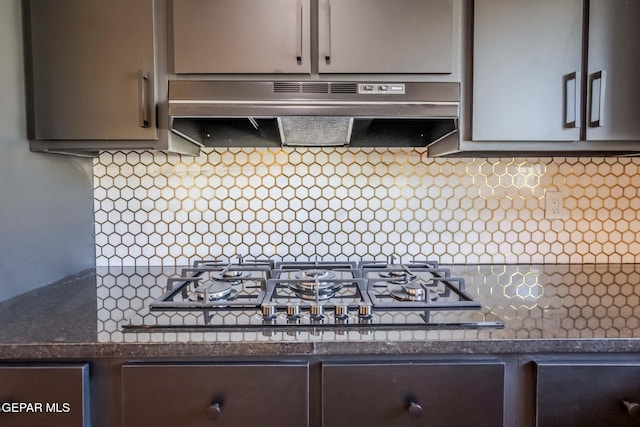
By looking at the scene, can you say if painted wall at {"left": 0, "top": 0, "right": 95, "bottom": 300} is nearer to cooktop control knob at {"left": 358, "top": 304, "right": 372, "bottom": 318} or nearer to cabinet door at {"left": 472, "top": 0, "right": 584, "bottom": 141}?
cooktop control knob at {"left": 358, "top": 304, "right": 372, "bottom": 318}

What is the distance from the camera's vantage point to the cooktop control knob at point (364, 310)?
926 mm

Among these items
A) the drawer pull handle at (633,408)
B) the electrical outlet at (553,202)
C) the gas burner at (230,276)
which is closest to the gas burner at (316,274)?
the gas burner at (230,276)

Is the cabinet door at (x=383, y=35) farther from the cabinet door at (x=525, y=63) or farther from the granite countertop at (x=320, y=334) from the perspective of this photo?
the granite countertop at (x=320, y=334)

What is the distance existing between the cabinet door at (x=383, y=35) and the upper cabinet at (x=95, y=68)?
483 millimetres

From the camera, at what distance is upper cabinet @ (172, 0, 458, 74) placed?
1104mm

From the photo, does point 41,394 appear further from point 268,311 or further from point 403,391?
point 403,391

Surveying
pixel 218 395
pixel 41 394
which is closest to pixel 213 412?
pixel 218 395

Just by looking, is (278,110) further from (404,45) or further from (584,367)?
(584,367)

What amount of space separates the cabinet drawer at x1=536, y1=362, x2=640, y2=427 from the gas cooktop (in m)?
0.15

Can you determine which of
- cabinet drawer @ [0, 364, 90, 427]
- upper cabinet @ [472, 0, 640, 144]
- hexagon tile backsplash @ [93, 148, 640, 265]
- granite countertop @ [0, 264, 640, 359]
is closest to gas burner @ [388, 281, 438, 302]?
granite countertop @ [0, 264, 640, 359]

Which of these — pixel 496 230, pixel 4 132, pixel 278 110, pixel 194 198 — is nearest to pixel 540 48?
pixel 496 230

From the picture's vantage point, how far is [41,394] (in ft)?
2.66

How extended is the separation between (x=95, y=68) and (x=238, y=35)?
1.38 ft

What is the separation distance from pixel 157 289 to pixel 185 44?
74 centimetres
